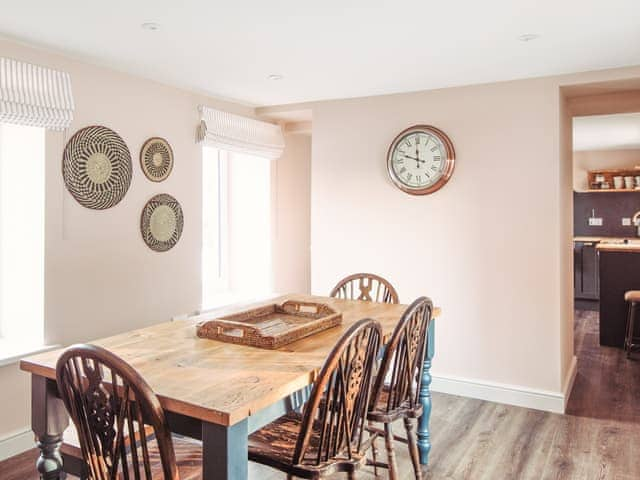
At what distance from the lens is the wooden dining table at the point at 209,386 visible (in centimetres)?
146

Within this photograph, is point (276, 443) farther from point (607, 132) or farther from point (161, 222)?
point (607, 132)

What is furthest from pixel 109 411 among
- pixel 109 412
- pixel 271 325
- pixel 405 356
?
pixel 405 356

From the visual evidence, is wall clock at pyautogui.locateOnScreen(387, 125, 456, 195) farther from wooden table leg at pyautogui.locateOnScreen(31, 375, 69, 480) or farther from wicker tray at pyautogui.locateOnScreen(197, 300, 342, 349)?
wooden table leg at pyautogui.locateOnScreen(31, 375, 69, 480)

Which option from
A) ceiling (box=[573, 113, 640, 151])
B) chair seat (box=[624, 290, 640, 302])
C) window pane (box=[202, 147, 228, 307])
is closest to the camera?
chair seat (box=[624, 290, 640, 302])

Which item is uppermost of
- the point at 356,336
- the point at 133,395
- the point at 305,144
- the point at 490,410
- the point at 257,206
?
the point at 305,144

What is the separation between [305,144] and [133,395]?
4.20 m

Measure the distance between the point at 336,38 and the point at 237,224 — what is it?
8.64 ft

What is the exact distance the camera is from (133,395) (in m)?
1.50

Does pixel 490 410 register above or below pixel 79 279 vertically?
below

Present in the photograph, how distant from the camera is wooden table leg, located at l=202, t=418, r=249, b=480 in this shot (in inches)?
56.8

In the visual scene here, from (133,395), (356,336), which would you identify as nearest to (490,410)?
(356,336)

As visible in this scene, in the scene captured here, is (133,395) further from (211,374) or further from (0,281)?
(0,281)

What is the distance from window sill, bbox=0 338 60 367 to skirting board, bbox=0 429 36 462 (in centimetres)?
41

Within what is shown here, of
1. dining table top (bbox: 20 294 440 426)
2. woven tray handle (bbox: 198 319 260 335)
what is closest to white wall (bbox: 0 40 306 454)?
dining table top (bbox: 20 294 440 426)
